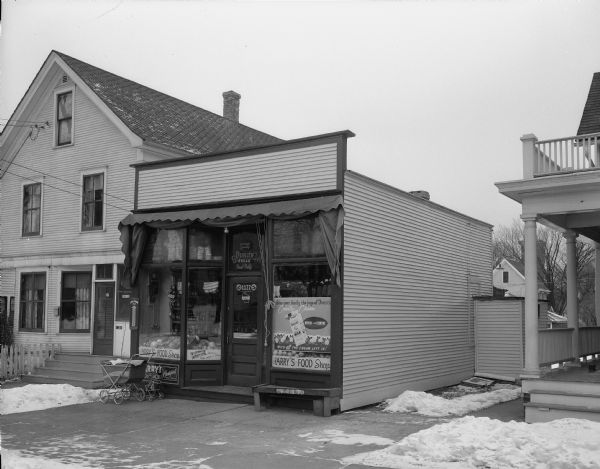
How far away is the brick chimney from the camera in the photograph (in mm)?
26891

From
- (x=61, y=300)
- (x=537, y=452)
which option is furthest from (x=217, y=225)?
(x=61, y=300)

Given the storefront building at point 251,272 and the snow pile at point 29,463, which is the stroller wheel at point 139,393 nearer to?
the storefront building at point 251,272

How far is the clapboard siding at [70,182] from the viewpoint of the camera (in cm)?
1836

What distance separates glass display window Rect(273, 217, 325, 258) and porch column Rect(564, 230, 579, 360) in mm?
5876

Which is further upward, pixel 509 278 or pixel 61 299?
pixel 509 278

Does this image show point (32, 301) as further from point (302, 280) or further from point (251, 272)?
point (302, 280)

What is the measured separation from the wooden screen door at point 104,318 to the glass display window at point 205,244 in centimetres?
532

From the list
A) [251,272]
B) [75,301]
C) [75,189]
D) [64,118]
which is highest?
[64,118]

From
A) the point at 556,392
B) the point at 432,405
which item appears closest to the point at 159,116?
the point at 432,405

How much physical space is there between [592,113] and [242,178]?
396 inches

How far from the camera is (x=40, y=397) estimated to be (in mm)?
13109

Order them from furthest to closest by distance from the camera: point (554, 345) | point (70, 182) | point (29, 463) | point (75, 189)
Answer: point (70, 182) → point (75, 189) → point (554, 345) → point (29, 463)

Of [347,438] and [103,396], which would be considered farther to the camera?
[103,396]

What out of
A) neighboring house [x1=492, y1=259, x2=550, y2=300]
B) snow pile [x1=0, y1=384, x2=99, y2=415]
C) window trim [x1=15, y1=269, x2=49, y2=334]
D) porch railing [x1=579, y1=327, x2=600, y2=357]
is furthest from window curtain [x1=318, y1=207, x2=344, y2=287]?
neighboring house [x1=492, y1=259, x2=550, y2=300]
